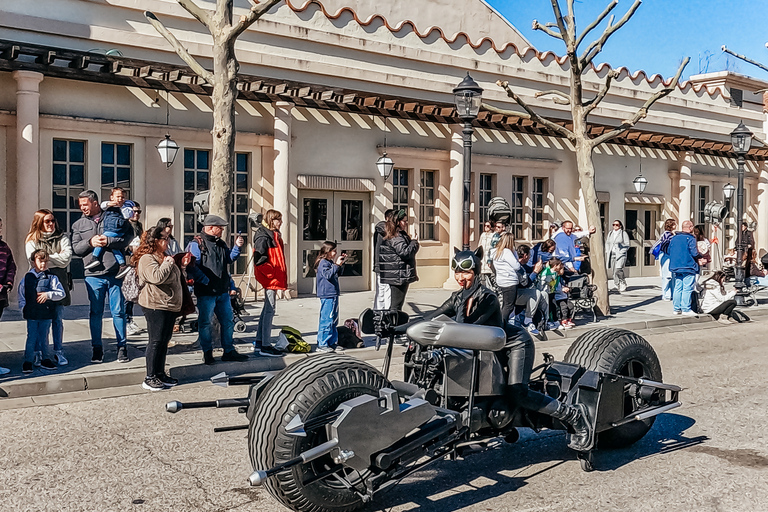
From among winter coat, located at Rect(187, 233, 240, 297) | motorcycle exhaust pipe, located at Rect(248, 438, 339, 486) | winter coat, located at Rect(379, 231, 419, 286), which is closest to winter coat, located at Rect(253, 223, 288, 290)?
winter coat, located at Rect(187, 233, 240, 297)

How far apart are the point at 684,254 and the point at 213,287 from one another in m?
8.87

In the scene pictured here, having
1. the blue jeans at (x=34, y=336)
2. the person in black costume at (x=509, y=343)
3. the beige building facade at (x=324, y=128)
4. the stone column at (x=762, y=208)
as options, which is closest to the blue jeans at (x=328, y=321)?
the blue jeans at (x=34, y=336)

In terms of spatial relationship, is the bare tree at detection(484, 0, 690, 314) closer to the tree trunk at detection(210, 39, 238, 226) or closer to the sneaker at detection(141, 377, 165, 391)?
the tree trunk at detection(210, 39, 238, 226)

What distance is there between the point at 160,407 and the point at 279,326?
15.5 feet

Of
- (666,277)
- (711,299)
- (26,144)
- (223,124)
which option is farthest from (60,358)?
(666,277)

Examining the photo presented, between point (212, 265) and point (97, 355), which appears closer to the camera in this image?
point (97, 355)

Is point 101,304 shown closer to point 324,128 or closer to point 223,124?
point 223,124

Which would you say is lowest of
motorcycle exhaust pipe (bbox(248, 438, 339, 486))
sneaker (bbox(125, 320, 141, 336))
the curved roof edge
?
sneaker (bbox(125, 320, 141, 336))

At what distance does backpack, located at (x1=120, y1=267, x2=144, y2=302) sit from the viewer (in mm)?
8484

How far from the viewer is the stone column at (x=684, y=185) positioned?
77.5 ft

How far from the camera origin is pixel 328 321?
32.9ft

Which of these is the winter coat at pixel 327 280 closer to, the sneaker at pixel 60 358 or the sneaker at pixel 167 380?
the sneaker at pixel 167 380

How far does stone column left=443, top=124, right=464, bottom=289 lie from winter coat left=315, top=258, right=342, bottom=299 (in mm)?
8080

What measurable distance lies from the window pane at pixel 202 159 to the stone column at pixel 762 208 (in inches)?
771
